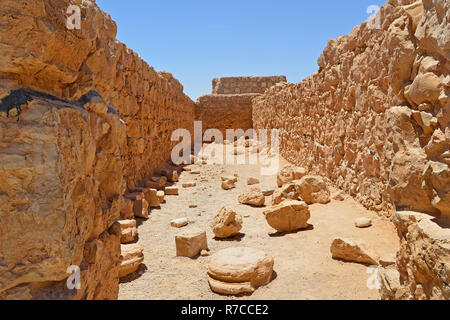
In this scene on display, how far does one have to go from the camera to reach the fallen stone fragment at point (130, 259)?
322 cm

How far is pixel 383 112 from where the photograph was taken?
13.1ft

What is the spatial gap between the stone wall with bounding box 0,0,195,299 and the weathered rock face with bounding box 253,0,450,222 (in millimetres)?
1794

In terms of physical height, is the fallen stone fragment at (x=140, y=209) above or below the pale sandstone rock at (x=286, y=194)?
below

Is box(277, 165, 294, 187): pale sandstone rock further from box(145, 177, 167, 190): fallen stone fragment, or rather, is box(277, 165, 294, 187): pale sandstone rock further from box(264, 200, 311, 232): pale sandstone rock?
box(145, 177, 167, 190): fallen stone fragment

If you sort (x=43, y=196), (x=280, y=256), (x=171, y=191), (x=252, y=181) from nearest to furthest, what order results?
(x=43, y=196)
(x=280, y=256)
(x=171, y=191)
(x=252, y=181)

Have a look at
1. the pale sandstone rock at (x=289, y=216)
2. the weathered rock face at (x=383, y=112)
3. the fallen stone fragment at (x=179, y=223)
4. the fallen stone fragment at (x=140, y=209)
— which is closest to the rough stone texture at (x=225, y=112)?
the weathered rock face at (x=383, y=112)

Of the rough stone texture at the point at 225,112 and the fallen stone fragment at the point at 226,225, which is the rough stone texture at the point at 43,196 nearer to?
the fallen stone fragment at the point at 226,225

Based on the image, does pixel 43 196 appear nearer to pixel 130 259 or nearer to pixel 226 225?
pixel 130 259

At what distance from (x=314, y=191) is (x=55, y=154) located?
4.75 metres

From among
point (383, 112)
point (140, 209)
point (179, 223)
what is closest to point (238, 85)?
point (140, 209)

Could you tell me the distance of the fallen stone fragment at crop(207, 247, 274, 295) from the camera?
9.50 feet

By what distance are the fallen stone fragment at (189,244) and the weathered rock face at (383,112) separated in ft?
7.52
